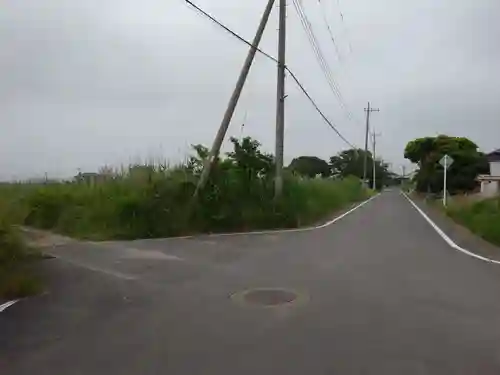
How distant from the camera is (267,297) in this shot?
817 cm

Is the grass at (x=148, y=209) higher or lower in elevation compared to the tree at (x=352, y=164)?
lower

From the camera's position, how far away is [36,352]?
5.56m

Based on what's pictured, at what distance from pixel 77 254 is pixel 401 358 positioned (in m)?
8.86

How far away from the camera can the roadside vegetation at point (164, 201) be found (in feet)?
58.1

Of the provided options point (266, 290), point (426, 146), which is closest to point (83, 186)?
point (266, 290)

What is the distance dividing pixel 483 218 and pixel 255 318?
13.3 m

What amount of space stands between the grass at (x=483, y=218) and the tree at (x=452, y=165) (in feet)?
102

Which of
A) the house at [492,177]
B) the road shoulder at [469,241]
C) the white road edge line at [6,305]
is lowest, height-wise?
the white road edge line at [6,305]

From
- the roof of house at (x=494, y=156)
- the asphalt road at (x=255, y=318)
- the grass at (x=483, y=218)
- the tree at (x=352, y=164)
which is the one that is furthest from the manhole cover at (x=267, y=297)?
the tree at (x=352, y=164)

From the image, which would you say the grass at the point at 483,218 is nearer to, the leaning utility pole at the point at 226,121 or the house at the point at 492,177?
the leaning utility pole at the point at 226,121

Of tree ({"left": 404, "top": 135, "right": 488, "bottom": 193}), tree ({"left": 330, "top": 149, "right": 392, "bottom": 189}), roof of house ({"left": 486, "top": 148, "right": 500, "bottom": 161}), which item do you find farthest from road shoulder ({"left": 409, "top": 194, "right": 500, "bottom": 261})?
tree ({"left": 330, "top": 149, "right": 392, "bottom": 189})

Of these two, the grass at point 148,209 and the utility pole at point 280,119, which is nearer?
the grass at point 148,209

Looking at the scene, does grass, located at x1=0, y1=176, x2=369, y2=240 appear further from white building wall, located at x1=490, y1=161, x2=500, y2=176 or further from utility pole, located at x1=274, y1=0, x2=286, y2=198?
white building wall, located at x1=490, y1=161, x2=500, y2=176

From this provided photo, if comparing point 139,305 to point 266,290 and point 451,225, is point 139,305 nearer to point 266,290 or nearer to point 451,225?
point 266,290
